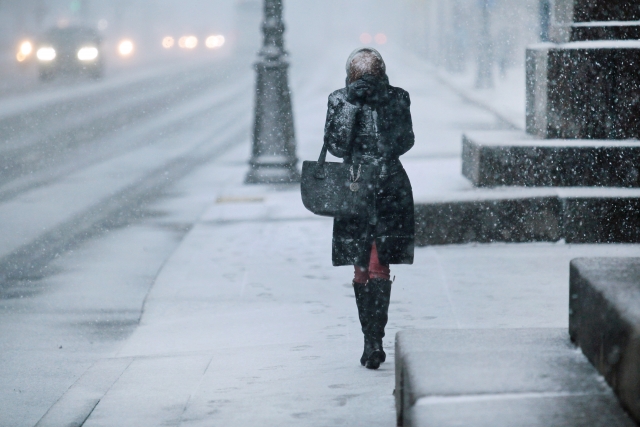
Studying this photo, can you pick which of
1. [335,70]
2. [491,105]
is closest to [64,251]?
[491,105]

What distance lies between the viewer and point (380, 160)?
4.95 m

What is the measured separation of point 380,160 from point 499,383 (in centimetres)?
183

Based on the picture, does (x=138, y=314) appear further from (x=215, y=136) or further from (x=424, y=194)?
(x=215, y=136)

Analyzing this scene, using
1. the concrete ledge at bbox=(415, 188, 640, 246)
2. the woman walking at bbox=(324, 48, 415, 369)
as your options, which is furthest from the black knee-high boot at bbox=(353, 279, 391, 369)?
the concrete ledge at bbox=(415, 188, 640, 246)

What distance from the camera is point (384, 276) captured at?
5059mm

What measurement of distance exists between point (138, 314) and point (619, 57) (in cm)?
440

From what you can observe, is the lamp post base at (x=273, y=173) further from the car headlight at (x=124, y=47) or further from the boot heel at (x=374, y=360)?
the car headlight at (x=124, y=47)

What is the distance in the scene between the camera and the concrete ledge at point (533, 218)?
316 inches

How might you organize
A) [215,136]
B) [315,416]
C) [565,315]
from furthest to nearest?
[215,136], [565,315], [315,416]

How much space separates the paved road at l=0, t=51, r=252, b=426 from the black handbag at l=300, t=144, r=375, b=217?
173 centimetres

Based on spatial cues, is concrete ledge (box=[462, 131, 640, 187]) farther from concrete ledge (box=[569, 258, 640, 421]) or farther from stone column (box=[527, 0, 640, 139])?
concrete ledge (box=[569, 258, 640, 421])

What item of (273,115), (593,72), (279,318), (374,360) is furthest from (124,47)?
(374,360)

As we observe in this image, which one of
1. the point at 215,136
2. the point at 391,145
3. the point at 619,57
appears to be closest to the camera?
the point at 391,145

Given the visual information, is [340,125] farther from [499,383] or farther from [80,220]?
[80,220]
